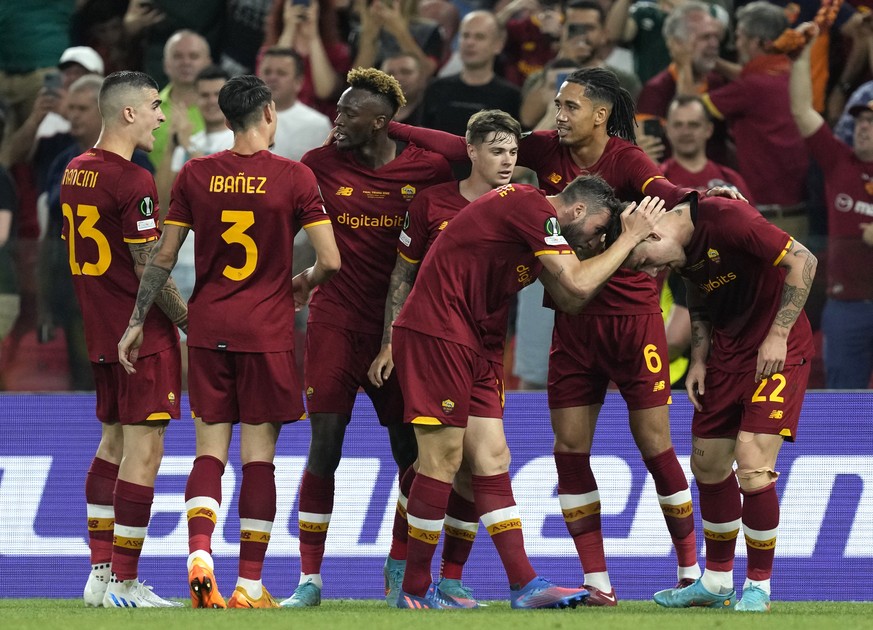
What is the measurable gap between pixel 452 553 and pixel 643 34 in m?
5.64

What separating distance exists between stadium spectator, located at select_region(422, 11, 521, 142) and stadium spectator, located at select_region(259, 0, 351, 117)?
39.8 inches

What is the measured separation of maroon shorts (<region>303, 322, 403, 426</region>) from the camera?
741cm

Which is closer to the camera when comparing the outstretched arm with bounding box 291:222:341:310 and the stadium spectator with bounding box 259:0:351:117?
the outstretched arm with bounding box 291:222:341:310

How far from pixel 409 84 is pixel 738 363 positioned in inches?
188

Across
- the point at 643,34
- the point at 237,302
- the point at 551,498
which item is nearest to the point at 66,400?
the point at 237,302

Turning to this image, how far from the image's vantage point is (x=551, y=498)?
27.7 ft

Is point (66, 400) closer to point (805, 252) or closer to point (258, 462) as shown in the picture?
point (258, 462)

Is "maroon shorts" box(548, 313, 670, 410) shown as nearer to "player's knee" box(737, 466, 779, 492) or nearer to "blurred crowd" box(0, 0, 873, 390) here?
"player's knee" box(737, 466, 779, 492)

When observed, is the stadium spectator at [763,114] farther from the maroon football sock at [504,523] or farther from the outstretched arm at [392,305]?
the maroon football sock at [504,523]

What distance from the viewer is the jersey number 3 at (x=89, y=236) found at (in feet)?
23.5

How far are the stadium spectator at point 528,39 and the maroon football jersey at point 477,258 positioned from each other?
5187mm

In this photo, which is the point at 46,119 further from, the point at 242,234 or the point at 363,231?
the point at 242,234

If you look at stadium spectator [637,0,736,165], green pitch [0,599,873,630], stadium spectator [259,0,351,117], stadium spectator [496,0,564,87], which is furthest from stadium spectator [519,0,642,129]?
green pitch [0,599,873,630]

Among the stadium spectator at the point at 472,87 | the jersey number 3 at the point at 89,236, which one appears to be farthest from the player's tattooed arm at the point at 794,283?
the stadium spectator at the point at 472,87
